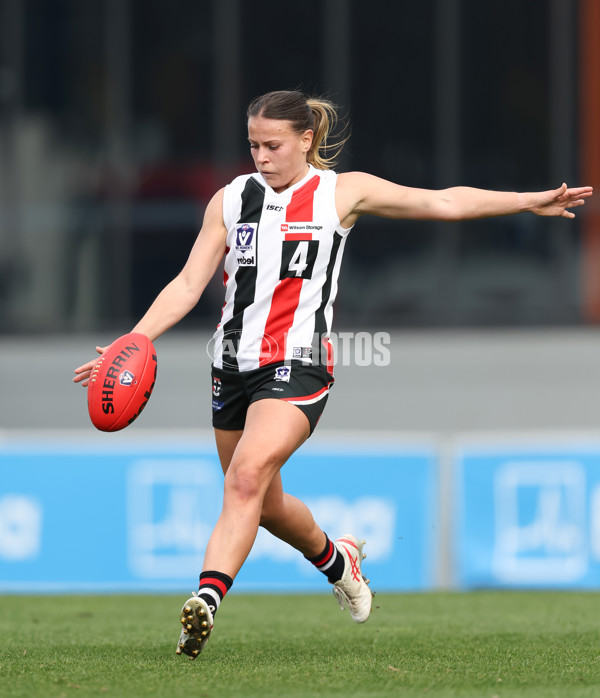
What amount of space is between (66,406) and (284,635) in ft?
24.5

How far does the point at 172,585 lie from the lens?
9.09 m

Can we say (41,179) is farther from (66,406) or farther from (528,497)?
(528,497)

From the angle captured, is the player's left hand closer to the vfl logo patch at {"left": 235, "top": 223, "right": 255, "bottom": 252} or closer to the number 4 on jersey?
the number 4 on jersey

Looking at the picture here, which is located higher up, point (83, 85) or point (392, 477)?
point (83, 85)

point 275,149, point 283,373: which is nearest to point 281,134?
point 275,149

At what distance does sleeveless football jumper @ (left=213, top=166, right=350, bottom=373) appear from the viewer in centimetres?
508

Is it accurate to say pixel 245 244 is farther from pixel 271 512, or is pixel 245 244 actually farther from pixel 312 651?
pixel 312 651

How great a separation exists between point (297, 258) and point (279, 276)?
10cm

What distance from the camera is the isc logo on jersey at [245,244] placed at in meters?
5.09

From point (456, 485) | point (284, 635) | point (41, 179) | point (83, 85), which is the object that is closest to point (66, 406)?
point (41, 179)

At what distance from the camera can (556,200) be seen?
509 cm

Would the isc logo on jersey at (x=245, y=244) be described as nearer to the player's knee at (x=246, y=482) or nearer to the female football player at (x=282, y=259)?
the female football player at (x=282, y=259)

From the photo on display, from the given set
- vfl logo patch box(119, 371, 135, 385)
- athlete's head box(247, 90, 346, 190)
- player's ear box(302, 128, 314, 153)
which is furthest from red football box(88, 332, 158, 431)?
player's ear box(302, 128, 314, 153)

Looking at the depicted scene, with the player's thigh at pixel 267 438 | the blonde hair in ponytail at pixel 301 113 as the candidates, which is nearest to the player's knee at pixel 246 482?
the player's thigh at pixel 267 438
